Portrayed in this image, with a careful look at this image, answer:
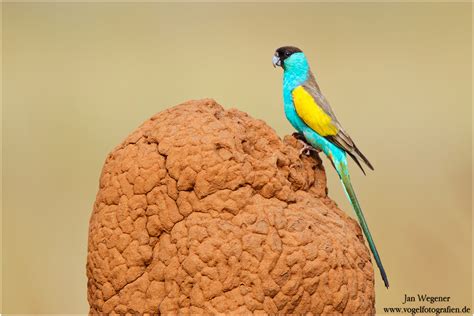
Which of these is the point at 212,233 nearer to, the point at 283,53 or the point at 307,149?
the point at 307,149

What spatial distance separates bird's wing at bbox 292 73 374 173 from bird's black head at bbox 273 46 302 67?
39 cm

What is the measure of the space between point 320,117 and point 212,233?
2279 mm

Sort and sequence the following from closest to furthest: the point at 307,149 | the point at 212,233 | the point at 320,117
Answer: the point at 212,233 → the point at 307,149 → the point at 320,117

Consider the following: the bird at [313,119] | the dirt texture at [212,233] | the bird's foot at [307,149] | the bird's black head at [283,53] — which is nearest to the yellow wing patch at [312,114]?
the bird at [313,119]

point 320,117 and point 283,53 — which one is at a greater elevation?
point 283,53

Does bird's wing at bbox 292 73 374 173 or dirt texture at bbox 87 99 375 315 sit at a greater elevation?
bird's wing at bbox 292 73 374 173

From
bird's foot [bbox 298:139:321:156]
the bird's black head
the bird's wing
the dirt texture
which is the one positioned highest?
the bird's black head

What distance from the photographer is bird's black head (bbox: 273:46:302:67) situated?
8.27m

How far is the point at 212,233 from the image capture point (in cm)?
596

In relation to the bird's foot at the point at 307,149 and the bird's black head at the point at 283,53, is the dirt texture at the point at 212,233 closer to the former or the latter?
the bird's foot at the point at 307,149

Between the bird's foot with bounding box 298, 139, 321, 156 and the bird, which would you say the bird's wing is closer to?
the bird

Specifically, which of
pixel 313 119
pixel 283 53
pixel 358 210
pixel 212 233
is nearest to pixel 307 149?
pixel 313 119

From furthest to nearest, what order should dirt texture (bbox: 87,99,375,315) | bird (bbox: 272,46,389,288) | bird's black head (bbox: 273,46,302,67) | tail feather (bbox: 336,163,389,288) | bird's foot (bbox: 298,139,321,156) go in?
1. bird's black head (bbox: 273,46,302,67)
2. bird (bbox: 272,46,389,288)
3. bird's foot (bbox: 298,139,321,156)
4. tail feather (bbox: 336,163,389,288)
5. dirt texture (bbox: 87,99,375,315)

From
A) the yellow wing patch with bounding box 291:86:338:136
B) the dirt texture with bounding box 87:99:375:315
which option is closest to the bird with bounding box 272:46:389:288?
the yellow wing patch with bounding box 291:86:338:136
